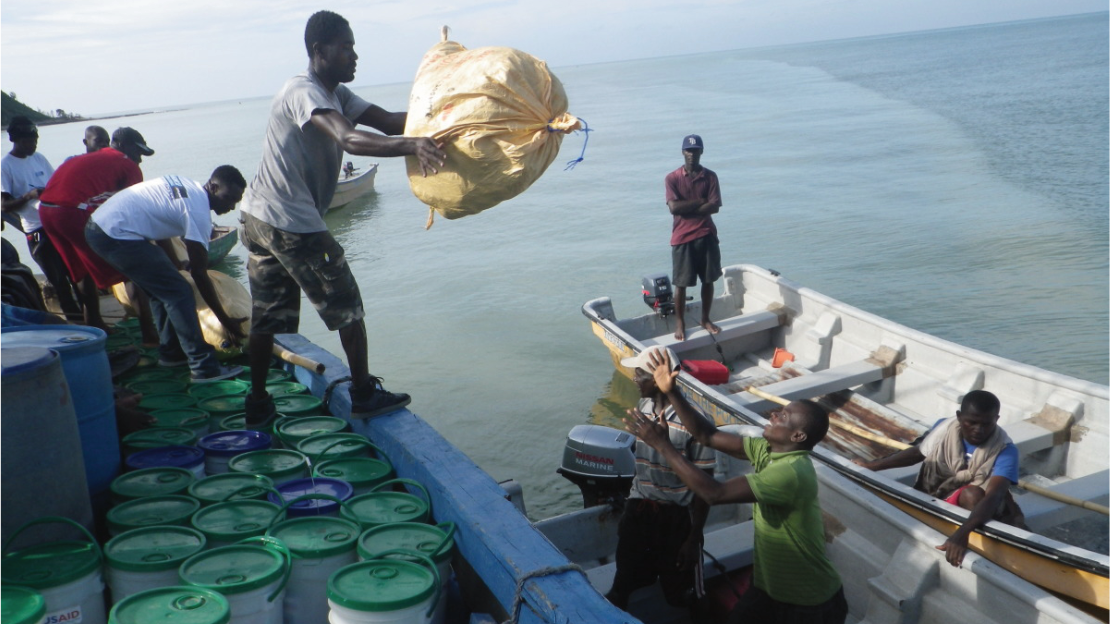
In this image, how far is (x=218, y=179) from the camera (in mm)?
4922

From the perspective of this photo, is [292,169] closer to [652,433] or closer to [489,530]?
[489,530]

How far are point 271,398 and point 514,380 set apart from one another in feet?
20.4

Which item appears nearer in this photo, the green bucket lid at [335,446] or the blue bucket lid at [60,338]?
the blue bucket lid at [60,338]

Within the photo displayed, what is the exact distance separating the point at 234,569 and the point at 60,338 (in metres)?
1.36

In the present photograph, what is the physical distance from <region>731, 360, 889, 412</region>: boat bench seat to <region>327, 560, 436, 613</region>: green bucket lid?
13.1 feet

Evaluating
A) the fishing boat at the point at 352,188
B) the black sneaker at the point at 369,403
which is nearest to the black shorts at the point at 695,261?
the black sneaker at the point at 369,403

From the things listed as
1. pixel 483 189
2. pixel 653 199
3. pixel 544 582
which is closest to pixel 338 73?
pixel 483 189

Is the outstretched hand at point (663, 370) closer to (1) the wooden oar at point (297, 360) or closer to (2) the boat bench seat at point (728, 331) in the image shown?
(1) the wooden oar at point (297, 360)

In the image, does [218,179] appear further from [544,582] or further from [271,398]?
[544,582]

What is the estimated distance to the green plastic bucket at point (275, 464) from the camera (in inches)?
139

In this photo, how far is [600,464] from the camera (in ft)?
15.3

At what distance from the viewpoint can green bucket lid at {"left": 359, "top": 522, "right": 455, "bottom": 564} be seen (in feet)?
9.43

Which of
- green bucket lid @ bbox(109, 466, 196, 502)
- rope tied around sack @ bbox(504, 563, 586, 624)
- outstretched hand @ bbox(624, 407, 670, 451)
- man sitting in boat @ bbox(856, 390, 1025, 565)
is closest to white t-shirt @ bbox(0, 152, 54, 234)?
green bucket lid @ bbox(109, 466, 196, 502)

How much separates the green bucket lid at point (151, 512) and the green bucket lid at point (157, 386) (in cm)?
167
